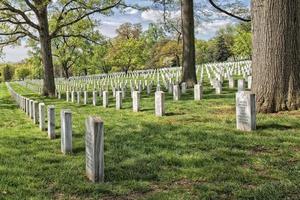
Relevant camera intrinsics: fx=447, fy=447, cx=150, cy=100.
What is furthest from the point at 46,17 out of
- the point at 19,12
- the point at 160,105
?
the point at 160,105

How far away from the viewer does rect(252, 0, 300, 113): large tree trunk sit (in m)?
9.84

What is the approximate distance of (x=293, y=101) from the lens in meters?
9.87

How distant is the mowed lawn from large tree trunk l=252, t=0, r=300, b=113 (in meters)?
0.40

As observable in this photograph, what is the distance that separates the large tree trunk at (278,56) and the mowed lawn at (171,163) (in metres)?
0.40

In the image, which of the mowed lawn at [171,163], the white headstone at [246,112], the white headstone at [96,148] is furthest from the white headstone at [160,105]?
the white headstone at [96,148]

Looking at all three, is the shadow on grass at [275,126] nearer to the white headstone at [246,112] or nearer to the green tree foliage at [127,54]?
the white headstone at [246,112]

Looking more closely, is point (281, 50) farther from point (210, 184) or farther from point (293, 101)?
point (210, 184)

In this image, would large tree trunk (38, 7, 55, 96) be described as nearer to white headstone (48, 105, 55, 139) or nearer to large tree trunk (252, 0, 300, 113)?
white headstone (48, 105, 55, 139)

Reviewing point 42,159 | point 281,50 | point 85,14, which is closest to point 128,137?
point 42,159

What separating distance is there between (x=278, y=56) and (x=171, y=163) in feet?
14.8

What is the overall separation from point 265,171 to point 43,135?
610 centimetres

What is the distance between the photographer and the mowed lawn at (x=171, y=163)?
17.7 ft

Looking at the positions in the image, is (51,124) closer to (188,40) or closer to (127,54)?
(188,40)

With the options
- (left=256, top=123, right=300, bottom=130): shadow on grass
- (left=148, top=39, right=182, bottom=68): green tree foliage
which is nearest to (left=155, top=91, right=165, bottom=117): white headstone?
(left=256, top=123, right=300, bottom=130): shadow on grass
